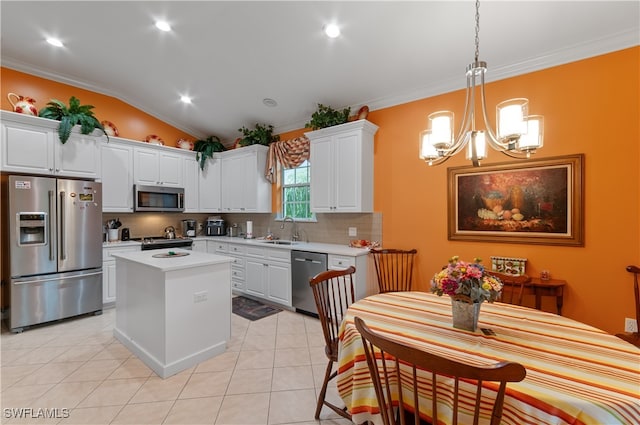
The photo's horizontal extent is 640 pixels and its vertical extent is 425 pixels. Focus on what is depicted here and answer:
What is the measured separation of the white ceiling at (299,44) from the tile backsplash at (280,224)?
1.55 metres

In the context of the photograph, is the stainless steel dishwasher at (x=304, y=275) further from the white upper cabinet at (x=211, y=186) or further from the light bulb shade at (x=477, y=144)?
the white upper cabinet at (x=211, y=186)

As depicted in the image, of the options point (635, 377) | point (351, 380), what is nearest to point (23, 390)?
point (351, 380)

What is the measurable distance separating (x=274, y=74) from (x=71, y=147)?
2705 millimetres

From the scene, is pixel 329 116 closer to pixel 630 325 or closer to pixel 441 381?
pixel 441 381

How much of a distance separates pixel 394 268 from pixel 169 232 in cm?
378

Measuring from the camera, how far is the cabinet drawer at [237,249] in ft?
14.6

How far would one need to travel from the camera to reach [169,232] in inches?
193

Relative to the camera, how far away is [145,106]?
15.5 ft

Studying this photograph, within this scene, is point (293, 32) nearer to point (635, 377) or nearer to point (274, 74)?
point (274, 74)

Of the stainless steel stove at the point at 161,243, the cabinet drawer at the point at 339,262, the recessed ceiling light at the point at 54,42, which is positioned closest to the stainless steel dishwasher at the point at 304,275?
the cabinet drawer at the point at 339,262

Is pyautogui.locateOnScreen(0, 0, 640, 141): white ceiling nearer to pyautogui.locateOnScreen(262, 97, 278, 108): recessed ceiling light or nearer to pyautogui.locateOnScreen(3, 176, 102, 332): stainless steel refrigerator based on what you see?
pyautogui.locateOnScreen(262, 97, 278, 108): recessed ceiling light

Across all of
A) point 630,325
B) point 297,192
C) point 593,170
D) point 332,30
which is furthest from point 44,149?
point 630,325

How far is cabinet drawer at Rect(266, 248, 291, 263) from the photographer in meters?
3.84

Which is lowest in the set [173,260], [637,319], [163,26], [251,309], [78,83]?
[251,309]
